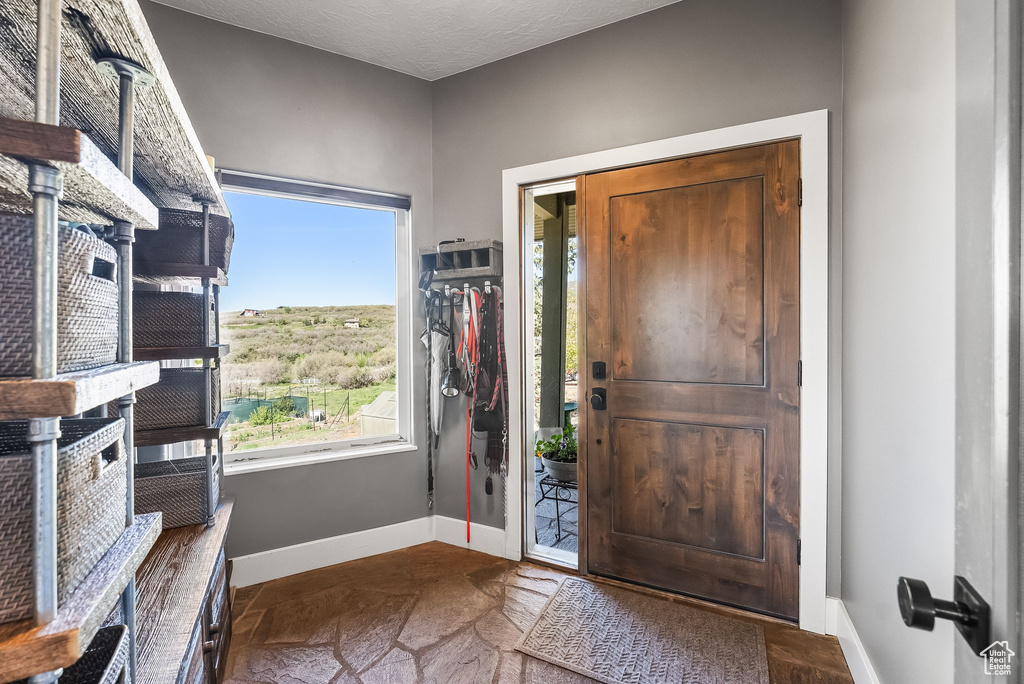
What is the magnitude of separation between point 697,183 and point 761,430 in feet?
3.87

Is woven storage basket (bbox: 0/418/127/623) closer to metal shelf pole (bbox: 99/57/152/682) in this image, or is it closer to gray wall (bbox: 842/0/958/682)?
metal shelf pole (bbox: 99/57/152/682)

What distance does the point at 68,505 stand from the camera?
2.27 ft

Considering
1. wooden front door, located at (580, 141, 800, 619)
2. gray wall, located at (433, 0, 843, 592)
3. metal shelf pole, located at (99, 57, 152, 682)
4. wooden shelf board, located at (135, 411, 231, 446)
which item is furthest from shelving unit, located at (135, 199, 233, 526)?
wooden front door, located at (580, 141, 800, 619)

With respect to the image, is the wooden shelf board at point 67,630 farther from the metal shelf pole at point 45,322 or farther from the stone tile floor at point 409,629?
the stone tile floor at point 409,629

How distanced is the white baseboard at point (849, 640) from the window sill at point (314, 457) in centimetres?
226

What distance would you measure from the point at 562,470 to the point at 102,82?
2.69 meters

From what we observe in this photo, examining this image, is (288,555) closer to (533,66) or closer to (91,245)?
(91,245)

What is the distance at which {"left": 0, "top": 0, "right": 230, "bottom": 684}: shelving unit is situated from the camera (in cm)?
61

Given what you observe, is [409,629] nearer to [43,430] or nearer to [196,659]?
[196,659]

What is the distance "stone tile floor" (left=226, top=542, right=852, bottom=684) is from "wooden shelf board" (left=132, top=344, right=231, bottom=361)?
48.4 inches

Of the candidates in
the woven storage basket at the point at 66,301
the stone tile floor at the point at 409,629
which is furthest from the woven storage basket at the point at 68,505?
the stone tile floor at the point at 409,629

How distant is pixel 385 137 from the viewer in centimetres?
308

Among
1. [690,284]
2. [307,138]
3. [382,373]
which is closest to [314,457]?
[382,373]

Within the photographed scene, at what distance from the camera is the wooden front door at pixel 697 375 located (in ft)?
7.42
